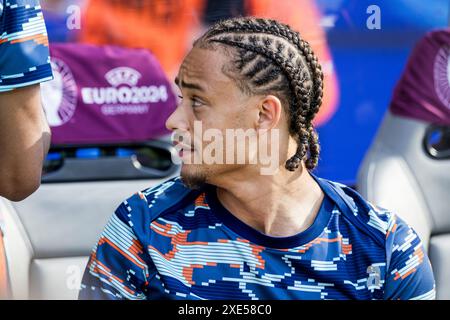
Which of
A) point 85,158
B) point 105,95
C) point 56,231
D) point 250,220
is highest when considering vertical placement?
point 250,220

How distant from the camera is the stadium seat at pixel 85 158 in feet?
8.03

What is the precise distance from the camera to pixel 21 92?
58.9 inches

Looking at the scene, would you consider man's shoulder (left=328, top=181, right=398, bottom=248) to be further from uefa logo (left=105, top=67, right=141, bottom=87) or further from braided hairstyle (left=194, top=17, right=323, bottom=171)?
uefa logo (left=105, top=67, right=141, bottom=87)

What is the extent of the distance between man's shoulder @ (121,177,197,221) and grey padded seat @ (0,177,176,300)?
0.87 metres

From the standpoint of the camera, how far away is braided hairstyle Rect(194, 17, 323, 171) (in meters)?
1.58

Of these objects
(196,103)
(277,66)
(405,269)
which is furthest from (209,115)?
(405,269)

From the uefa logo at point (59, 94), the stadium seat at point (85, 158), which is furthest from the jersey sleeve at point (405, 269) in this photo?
the uefa logo at point (59, 94)

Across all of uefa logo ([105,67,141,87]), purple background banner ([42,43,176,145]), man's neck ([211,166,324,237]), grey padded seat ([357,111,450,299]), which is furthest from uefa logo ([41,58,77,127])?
man's neck ([211,166,324,237])

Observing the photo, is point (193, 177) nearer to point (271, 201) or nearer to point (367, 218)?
point (271, 201)

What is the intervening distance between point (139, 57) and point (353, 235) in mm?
1211

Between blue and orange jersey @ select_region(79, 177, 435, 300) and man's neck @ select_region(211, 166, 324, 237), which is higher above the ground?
man's neck @ select_region(211, 166, 324, 237)

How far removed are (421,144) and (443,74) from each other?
24cm

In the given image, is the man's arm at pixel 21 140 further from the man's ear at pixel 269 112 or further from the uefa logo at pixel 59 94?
the uefa logo at pixel 59 94
